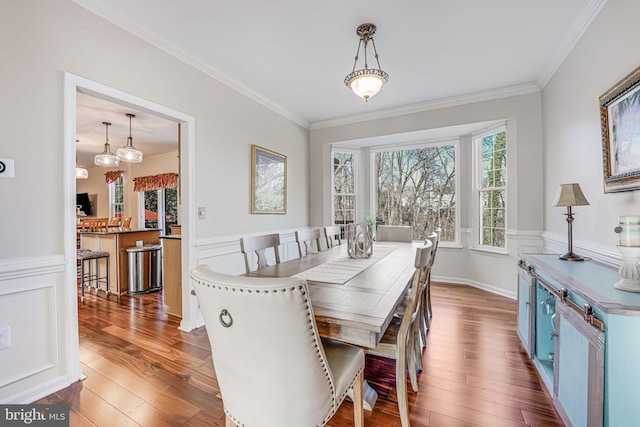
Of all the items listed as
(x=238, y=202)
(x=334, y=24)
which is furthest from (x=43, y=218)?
(x=334, y=24)

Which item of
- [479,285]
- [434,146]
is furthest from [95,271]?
[479,285]

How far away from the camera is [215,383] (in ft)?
6.32

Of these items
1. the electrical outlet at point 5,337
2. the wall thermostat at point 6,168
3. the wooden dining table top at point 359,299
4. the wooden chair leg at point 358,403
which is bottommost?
the wooden chair leg at point 358,403

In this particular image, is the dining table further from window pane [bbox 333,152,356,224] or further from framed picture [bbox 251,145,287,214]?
window pane [bbox 333,152,356,224]

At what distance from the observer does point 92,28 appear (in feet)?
6.72

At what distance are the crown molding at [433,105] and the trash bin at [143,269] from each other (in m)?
3.33

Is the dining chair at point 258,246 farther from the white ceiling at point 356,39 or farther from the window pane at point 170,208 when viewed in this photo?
the window pane at point 170,208

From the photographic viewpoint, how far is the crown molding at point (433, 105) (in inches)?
137

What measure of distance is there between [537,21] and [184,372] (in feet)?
13.0

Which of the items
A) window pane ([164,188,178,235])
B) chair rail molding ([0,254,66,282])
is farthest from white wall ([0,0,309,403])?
window pane ([164,188,178,235])

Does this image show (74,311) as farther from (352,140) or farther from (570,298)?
(352,140)

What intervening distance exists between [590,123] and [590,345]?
192 centimetres

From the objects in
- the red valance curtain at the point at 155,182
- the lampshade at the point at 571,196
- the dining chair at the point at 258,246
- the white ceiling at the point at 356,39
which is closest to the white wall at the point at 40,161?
the white ceiling at the point at 356,39

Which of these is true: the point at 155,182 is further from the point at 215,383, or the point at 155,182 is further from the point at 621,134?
the point at 621,134
